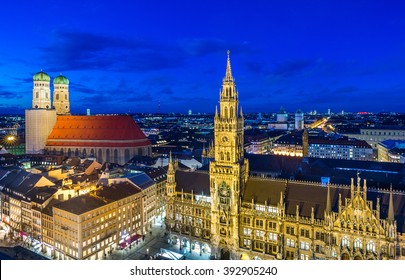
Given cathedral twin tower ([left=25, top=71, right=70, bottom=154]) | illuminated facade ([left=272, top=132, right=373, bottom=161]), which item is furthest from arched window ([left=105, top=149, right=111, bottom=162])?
illuminated facade ([left=272, top=132, right=373, bottom=161])

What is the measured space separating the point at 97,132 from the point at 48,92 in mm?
37313

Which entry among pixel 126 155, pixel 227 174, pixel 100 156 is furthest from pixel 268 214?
pixel 100 156

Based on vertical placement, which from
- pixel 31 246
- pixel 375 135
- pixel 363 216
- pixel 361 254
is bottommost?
pixel 31 246

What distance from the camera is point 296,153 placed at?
169 meters

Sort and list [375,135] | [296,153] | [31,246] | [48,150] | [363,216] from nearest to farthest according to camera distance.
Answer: [363,216]
[31,246]
[48,150]
[296,153]
[375,135]

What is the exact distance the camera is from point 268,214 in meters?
56.2

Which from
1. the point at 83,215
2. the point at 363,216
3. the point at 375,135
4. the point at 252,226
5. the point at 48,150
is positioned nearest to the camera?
the point at 363,216

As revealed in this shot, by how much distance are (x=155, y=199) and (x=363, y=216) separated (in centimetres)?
5178

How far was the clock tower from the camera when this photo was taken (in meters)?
58.7

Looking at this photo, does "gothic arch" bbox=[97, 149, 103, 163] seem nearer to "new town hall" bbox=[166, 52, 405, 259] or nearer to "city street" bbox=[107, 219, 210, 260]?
"city street" bbox=[107, 219, 210, 260]

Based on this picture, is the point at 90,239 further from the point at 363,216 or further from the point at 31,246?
the point at 363,216

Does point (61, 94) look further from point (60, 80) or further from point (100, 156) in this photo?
point (100, 156)

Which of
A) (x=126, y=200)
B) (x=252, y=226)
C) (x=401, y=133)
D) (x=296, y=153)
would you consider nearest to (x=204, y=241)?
(x=252, y=226)

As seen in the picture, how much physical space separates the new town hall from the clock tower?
17 cm
